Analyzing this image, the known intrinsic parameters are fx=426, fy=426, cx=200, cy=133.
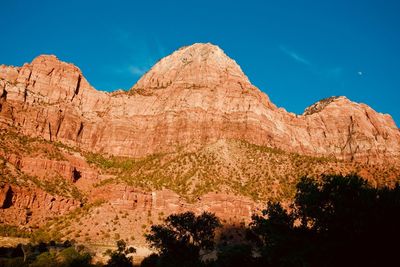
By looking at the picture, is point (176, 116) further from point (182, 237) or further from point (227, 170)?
point (182, 237)

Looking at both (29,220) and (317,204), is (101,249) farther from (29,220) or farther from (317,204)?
(317,204)

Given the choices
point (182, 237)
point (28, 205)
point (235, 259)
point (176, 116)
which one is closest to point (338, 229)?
point (235, 259)

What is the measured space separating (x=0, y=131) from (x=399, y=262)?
90.8m

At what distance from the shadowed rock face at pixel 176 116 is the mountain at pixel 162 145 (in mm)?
366

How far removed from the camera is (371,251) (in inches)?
1348

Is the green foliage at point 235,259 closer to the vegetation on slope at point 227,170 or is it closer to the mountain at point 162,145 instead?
the mountain at point 162,145

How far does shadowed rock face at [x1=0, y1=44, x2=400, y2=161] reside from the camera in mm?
115250

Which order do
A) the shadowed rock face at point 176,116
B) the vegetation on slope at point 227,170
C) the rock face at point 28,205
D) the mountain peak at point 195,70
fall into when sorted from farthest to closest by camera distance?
the mountain peak at point 195,70, the shadowed rock face at point 176,116, the vegetation on slope at point 227,170, the rock face at point 28,205

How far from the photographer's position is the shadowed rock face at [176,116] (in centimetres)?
11525

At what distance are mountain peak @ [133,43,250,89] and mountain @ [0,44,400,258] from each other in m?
0.62

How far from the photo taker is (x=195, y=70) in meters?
141

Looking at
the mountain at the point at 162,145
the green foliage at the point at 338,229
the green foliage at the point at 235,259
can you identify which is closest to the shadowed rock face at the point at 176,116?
the mountain at the point at 162,145

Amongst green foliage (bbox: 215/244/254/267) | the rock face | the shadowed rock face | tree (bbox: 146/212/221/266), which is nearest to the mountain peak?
the shadowed rock face

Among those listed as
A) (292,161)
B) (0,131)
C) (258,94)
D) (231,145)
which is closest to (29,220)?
(0,131)
